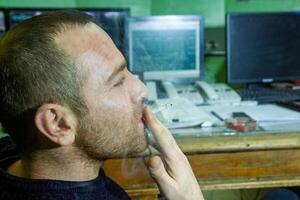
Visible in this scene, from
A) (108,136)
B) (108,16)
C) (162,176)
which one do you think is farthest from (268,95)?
(108,136)

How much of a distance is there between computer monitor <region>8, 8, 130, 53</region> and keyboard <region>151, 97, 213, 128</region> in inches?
17.9

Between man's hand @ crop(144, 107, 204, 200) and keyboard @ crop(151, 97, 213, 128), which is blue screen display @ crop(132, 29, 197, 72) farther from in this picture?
man's hand @ crop(144, 107, 204, 200)

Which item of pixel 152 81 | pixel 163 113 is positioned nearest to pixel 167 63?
pixel 152 81

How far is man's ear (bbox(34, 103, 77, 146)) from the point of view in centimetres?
74

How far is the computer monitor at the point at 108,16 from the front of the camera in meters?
1.86

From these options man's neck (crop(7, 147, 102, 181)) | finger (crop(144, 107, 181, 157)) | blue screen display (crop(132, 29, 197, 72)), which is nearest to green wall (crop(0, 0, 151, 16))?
blue screen display (crop(132, 29, 197, 72))

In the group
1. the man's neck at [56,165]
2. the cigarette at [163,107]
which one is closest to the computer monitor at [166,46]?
the cigarette at [163,107]

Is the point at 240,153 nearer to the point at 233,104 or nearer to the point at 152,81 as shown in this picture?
the point at 233,104

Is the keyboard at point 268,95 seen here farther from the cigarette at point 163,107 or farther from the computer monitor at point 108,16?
the computer monitor at point 108,16

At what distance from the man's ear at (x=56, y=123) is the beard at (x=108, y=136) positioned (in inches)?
1.0

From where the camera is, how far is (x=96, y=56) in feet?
2.58

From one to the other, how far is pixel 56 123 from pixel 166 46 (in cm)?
120

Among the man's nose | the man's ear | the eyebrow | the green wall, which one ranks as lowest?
the man's ear

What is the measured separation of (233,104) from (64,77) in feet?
3.37
